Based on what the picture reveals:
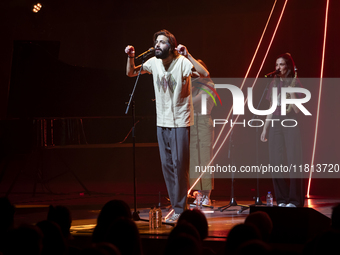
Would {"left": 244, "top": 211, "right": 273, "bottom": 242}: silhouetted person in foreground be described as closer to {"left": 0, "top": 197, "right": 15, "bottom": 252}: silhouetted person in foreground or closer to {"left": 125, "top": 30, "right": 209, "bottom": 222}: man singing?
{"left": 0, "top": 197, "right": 15, "bottom": 252}: silhouetted person in foreground

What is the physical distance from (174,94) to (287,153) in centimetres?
141

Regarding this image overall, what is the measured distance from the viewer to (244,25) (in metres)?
7.07

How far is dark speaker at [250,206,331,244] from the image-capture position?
2.77m

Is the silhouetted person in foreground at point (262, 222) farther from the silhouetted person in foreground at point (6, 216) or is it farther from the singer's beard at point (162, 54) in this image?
the singer's beard at point (162, 54)

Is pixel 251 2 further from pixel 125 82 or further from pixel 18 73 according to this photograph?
pixel 18 73

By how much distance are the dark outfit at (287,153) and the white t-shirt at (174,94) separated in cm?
104

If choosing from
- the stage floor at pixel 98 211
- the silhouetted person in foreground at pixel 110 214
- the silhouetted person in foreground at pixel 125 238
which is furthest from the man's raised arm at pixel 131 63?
the silhouetted person in foreground at pixel 125 238

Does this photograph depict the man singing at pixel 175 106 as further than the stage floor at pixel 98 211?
Yes

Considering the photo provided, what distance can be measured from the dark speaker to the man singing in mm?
1117

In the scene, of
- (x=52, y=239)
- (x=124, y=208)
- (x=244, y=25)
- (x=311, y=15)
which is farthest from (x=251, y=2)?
(x=52, y=239)

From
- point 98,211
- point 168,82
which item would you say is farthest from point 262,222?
point 98,211

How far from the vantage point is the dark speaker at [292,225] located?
9.10ft

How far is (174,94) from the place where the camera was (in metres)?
3.82

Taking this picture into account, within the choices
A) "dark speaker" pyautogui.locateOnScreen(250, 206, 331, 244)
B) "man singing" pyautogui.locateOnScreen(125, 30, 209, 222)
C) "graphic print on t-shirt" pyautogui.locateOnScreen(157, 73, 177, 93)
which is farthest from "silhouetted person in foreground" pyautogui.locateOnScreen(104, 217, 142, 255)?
"graphic print on t-shirt" pyautogui.locateOnScreen(157, 73, 177, 93)
